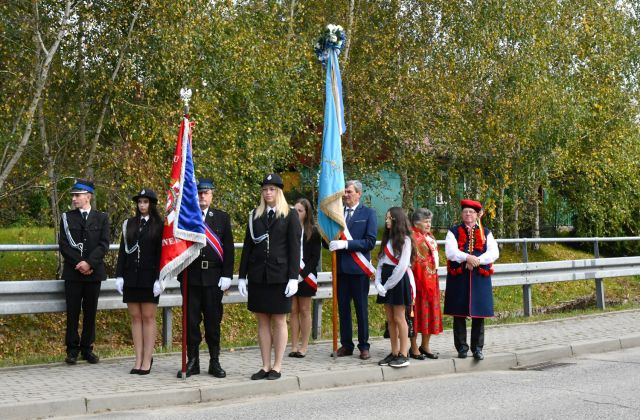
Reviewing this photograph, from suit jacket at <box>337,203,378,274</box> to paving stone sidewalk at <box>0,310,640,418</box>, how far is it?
3.40 ft

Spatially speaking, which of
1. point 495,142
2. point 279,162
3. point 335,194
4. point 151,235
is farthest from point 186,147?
point 495,142

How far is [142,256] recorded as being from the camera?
9312 millimetres

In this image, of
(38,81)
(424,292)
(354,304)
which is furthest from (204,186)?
(38,81)

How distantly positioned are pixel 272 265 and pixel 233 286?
2753 millimetres

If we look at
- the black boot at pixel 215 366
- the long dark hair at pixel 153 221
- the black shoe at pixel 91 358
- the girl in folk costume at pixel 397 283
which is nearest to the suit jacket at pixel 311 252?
the girl in folk costume at pixel 397 283

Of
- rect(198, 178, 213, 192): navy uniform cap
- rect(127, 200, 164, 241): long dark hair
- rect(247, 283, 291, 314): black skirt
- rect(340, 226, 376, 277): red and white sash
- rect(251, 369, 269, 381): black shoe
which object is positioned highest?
rect(198, 178, 213, 192): navy uniform cap

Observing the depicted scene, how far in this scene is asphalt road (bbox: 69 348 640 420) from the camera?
7660 mm

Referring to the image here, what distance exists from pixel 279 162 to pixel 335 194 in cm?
1347

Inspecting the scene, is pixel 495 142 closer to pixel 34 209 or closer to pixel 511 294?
pixel 511 294

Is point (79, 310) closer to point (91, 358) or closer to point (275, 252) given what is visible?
point (91, 358)

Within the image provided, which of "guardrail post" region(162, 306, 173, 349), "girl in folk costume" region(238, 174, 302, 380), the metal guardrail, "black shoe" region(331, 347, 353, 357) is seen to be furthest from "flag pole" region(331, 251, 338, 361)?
"guardrail post" region(162, 306, 173, 349)

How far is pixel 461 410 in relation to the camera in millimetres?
7859

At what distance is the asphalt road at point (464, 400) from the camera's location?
766 cm

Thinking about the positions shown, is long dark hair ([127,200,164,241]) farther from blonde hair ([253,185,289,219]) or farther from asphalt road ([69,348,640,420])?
asphalt road ([69,348,640,420])
